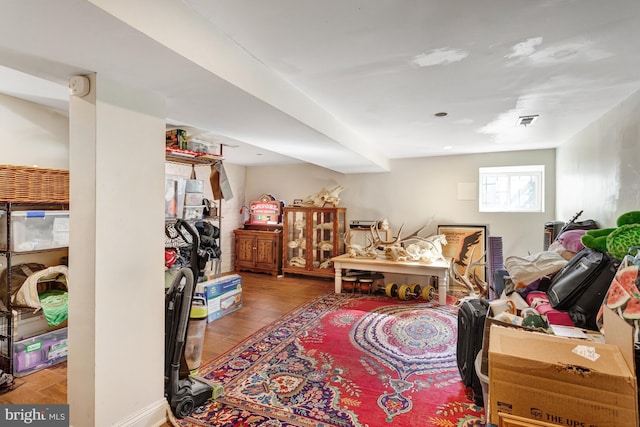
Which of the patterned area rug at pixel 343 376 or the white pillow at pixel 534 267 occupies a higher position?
the white pillow at pixel 534 267

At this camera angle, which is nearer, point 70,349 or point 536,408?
point 536,408

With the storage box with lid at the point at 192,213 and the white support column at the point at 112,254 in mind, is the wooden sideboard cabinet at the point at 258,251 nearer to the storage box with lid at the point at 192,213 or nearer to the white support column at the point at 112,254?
the storage box with lid at the point at 192,213

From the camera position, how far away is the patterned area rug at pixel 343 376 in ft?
6.65

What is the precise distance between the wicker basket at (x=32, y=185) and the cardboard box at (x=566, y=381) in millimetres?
3326

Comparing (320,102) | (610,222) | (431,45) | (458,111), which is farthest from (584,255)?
(320,102)

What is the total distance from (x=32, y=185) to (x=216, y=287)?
2010mm

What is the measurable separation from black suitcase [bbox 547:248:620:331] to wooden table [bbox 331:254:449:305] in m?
2.00

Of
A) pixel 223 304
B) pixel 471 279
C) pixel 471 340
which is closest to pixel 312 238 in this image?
pixel 223 304

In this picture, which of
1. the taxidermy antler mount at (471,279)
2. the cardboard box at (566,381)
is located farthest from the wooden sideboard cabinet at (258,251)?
the cardboard box at (566,381)

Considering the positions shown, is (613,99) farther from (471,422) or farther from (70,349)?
(70,349)

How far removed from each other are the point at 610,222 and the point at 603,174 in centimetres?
47

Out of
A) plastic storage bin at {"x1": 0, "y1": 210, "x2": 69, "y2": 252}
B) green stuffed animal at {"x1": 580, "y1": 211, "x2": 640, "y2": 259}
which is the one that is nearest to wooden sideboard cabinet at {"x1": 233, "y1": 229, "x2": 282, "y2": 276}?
plastic storage bin at {"x1": 0, "y1": 210, "x2": 69, "y2": 252}

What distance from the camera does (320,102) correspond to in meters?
2.75

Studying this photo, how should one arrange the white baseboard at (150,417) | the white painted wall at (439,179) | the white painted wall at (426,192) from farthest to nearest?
the white painted wall at (426,192)
the white painted wall at (439,179)
the white baseboard at (150,417)
